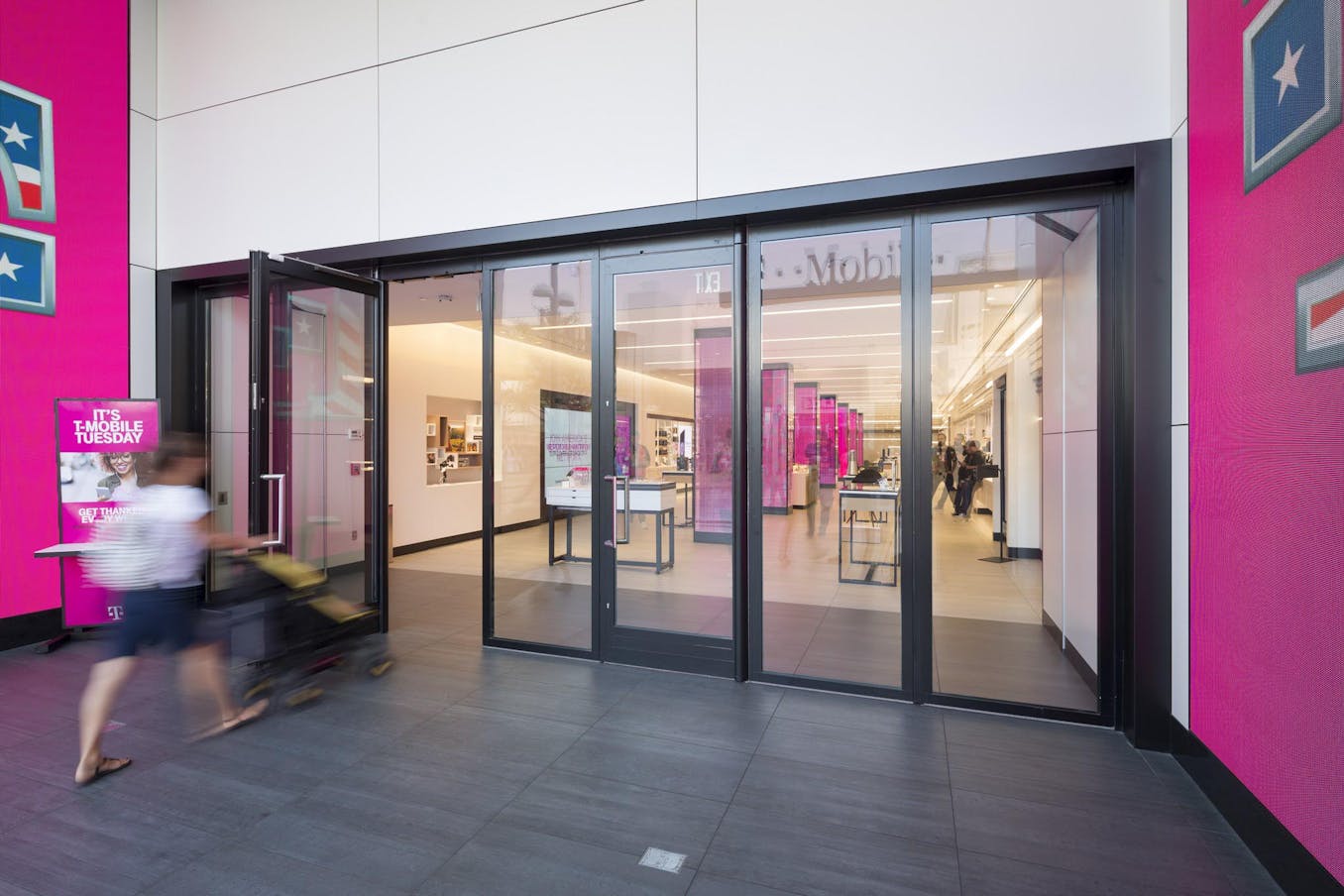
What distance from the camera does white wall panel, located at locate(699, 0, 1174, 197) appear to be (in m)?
3.17

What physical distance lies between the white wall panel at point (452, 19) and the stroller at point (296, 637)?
380 cm

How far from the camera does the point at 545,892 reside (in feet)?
6.88

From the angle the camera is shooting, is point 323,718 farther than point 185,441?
Yes

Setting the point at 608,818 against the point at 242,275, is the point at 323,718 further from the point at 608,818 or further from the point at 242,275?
the point at 242,275

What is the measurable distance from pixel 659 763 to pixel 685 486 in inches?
72.6

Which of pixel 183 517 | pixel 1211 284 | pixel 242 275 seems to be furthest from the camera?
pixel 242 275

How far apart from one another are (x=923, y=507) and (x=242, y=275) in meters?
5.82

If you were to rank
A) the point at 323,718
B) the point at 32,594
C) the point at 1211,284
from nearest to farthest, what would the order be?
1. the point at 1211,284
2. the point at 323,718
3. the point at 32,594

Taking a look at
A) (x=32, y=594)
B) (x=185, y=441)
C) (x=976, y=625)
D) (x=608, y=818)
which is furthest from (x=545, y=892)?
(x=32, y=594)

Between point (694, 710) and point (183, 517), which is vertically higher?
point (183, 517)

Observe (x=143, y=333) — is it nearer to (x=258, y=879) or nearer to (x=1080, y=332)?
(x=258, y=879)

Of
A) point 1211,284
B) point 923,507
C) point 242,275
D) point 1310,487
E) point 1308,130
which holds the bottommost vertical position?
point 923,507

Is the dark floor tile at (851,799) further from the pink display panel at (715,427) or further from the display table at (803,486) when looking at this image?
the display table at (803,486)

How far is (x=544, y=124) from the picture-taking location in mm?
4273
